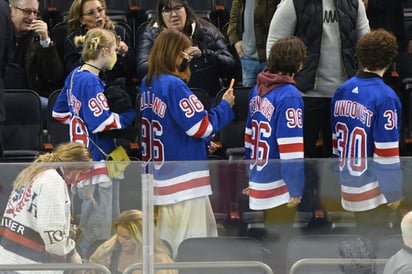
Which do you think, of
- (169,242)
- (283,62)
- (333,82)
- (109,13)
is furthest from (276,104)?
(109,13)

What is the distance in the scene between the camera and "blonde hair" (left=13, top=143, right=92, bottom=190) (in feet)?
20.1

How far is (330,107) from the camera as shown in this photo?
7.89 meters

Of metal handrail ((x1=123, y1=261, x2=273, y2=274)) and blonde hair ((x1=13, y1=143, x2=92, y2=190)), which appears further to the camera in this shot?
metal handrail ((x1=123, y1=261, x2=273, y2=274))

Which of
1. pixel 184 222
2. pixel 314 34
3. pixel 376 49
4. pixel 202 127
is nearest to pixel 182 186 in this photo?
pixel 184 222

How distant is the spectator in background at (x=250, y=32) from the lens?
8.70 meters

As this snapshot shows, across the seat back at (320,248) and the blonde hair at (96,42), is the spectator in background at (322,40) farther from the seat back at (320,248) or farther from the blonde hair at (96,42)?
the seat back at (320,248)

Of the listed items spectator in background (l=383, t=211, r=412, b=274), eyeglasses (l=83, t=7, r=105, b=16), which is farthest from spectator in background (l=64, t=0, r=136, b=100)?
spectator in background (l=383, t=211, r=412, b=274)

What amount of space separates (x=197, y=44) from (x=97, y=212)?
2.61 meters

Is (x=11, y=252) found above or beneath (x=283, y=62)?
beneath

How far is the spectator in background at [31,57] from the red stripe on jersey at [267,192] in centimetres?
282

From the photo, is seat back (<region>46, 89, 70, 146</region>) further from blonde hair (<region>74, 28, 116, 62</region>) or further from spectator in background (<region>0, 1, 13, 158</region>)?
blonde hair (<region>74, 28, 116, 62</region>)

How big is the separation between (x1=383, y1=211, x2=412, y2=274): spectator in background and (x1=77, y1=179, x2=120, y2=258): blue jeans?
4.15ft

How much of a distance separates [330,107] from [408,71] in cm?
186

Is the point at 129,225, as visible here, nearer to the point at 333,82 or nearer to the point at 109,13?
the point at 333,82
